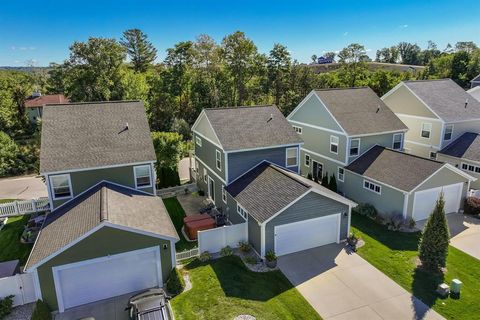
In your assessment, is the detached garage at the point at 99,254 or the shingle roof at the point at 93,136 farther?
the shingle roof at the point at 93,136

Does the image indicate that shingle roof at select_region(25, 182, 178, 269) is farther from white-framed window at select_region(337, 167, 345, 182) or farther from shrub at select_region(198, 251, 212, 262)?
white-framed window at select_region(337, 167, 345, 182)

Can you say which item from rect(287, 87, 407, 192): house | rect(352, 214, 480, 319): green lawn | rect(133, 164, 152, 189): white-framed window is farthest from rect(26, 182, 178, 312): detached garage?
rect(287, 87, 407, 192): house

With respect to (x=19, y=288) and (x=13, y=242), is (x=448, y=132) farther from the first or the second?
(x=13, y=242)

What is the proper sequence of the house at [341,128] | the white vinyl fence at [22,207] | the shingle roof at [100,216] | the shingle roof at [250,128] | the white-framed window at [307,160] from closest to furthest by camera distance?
1. the shingle roof at [100,216]
2. the shingle roof at [250,128]
3. the white vinyl fence at [22,207]
4. the house at [341,128]
5. the white-framed window at [307,160]

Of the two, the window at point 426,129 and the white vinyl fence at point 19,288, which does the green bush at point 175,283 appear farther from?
the window at point 426,129

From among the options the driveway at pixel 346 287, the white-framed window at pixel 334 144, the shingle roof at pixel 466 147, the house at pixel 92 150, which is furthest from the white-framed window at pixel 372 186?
the house at pixel 92 150

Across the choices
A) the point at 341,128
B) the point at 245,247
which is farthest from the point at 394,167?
the point at 245,247

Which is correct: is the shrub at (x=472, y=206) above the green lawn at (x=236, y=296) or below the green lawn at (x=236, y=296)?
above

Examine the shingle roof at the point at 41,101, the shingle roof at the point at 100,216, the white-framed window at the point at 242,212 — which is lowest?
the white-framed window at the point at 242,212
